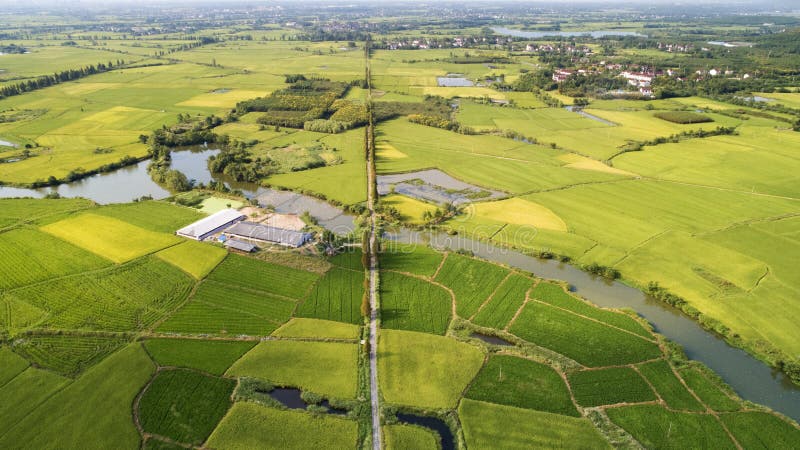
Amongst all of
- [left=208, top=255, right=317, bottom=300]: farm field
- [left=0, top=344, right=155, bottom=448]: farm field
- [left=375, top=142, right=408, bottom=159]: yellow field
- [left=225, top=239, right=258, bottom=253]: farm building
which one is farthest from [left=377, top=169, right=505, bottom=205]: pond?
[left=0, top=344, right=155, bottom=448]: farm field

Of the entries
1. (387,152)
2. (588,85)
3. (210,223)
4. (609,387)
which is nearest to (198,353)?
(210,223)

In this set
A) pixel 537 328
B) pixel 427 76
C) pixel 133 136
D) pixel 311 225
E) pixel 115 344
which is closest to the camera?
pixel 115 344

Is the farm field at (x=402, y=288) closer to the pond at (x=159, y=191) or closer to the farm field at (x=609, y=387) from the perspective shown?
the farm field at (x=609, y=387)

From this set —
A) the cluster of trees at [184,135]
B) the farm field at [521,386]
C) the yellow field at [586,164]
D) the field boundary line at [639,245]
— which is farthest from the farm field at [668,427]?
the cluster of trees at [184,135]

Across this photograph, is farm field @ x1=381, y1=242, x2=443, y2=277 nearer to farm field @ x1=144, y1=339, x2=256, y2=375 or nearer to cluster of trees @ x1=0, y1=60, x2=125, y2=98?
farm field @ x1=144, y1=339, x2=256, y2=375

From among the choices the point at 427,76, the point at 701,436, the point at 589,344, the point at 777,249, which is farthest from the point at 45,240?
the point at 427,76

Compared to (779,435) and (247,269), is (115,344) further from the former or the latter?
(779,435)
